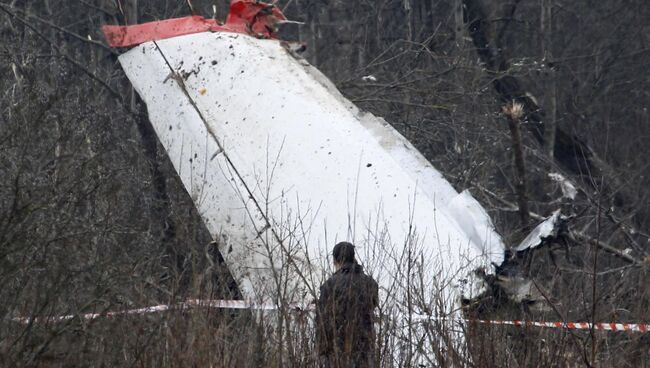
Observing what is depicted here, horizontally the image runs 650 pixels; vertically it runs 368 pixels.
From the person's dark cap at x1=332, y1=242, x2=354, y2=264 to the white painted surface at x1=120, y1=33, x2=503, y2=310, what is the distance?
0.38 feet

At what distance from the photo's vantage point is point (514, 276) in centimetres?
630

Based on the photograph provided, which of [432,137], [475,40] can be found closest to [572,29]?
[475,40]

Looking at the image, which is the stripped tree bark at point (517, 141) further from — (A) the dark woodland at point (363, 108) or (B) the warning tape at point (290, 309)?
(B) the warning tape at point (290, 309)

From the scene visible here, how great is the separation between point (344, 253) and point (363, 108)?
5123 millimetres

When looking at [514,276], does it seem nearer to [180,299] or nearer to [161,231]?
[180,299]

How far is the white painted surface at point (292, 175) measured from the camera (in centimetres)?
665

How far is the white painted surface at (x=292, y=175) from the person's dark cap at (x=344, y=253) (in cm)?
12

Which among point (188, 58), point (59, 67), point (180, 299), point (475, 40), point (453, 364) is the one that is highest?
A: point (475, 40)

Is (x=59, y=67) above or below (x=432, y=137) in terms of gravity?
above

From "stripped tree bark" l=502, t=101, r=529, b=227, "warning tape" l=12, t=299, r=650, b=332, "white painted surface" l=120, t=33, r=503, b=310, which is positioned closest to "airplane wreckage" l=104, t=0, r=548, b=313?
"white painted surface" l=120, t=33, r=503, b=310

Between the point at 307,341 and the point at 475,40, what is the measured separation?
12.4 m

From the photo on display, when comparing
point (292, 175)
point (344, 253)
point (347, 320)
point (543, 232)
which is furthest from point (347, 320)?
point (292, 175)

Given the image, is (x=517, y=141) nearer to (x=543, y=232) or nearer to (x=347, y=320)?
(x=543, y=232)

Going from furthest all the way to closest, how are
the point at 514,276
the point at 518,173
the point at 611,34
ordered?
the point at 611,34
the point at 518,173
the point at 514,276
